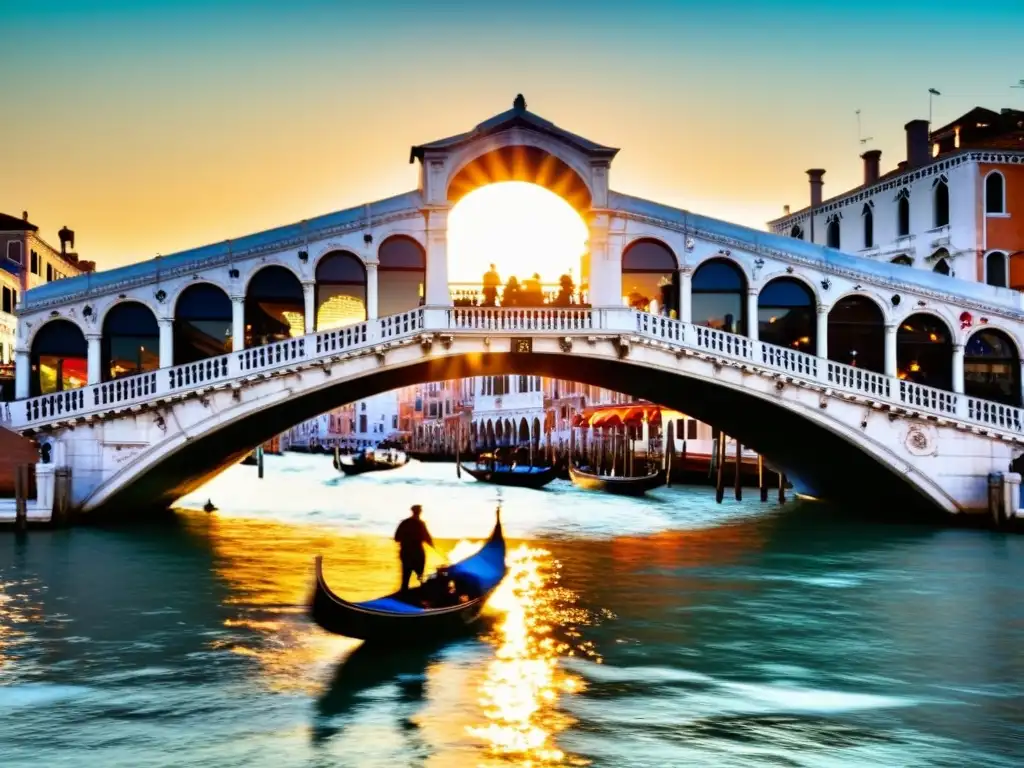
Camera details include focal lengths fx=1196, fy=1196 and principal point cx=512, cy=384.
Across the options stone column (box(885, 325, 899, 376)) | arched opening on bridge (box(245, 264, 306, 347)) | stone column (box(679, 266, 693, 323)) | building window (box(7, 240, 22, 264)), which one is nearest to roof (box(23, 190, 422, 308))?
arched opening on bridge (box(245, 264, 306, 347))

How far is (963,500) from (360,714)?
15.1m

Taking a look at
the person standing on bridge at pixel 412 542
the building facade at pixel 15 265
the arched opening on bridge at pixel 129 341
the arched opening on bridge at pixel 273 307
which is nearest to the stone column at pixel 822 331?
the arched opening on bridge at pixel 273 307

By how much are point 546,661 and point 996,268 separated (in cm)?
2039

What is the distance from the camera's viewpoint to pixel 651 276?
21656 millimetres

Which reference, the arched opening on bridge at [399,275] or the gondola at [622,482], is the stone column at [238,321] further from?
the gondola at [622,482]

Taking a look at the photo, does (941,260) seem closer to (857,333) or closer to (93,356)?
(857,333)

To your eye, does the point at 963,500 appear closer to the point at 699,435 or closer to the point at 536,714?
the point at 536,714

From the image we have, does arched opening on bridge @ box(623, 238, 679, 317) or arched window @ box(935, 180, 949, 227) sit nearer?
arched opening on bridge @ box(623, 238, 679, 317)

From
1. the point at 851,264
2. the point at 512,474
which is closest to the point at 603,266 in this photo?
the point at 851,264

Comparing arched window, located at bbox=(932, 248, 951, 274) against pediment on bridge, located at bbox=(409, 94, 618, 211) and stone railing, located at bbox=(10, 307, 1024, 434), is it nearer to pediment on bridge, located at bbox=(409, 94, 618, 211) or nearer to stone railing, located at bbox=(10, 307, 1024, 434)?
stone railing, located at bbox=(10, 307, 1024, 434)

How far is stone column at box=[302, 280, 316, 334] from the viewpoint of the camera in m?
21.3

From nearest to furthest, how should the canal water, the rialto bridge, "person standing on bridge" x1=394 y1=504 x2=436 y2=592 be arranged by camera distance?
the canal water < "person standing on bridge" x1=394 y1=504 x2=436 y2=592 < the rialto bridge

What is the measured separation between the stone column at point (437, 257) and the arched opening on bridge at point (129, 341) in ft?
16.6

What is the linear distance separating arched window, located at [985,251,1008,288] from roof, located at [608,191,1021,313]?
15.6 feet
